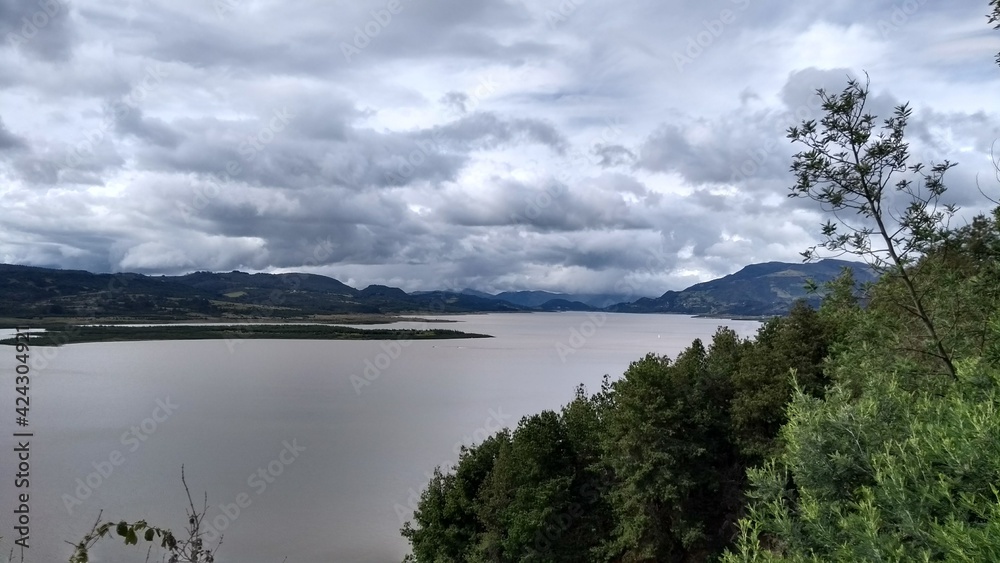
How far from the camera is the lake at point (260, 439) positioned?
29547 mm

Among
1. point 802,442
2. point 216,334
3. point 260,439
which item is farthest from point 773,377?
point 216,334

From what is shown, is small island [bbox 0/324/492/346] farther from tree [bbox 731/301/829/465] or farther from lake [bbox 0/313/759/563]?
tree [bbox 731/301/829/465]

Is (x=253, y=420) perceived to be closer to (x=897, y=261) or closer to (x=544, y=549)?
(x=544, y=549)

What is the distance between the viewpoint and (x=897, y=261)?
8.63m

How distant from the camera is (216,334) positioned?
4899 inches

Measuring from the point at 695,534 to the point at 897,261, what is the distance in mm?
15345

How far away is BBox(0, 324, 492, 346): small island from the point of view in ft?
367

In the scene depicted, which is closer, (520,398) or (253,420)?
(253,420)

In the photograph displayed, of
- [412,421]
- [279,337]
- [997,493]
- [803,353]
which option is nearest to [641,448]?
[803,353]
